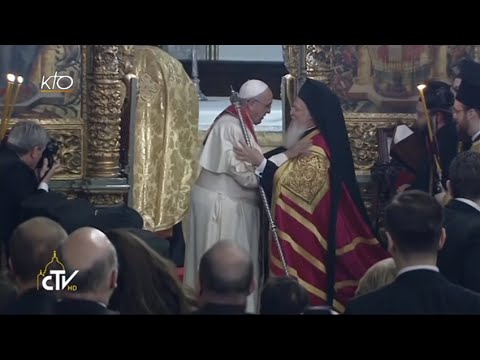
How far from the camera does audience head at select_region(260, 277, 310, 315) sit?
24.8 feet

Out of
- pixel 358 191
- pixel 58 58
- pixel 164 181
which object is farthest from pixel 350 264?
A: pixel 58 58

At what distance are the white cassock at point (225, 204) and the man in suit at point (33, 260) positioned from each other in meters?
1.07

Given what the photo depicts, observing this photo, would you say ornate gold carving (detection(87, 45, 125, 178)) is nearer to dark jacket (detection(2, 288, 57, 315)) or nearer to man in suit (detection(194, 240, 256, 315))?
dark jacket (detection(2, 288, 57, 315))

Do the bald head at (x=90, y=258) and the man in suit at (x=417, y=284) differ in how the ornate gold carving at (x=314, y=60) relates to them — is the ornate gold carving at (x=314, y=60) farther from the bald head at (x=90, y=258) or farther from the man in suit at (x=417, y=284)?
the bald head at (x=90, y=258)

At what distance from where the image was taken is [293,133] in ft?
28.6

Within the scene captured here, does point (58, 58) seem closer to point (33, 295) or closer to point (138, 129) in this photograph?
point (138, 129)

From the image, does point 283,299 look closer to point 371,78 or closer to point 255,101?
point 255,101

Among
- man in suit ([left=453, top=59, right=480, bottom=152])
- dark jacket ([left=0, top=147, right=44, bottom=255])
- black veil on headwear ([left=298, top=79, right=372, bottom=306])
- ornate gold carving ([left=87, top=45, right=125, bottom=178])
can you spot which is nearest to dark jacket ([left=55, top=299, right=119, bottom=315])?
dark jacket ([left=0, top=147, right=44, bottom=255])

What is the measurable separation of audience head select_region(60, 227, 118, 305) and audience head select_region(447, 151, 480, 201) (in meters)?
1.88

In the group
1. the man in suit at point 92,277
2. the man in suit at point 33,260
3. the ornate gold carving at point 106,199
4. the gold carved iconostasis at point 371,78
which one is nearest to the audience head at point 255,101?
the gold carved iconostasis at point 371,78

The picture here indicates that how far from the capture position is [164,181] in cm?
884

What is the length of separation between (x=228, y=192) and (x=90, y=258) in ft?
5.94

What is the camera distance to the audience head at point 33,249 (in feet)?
24.5

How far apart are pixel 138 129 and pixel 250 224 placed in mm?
718
